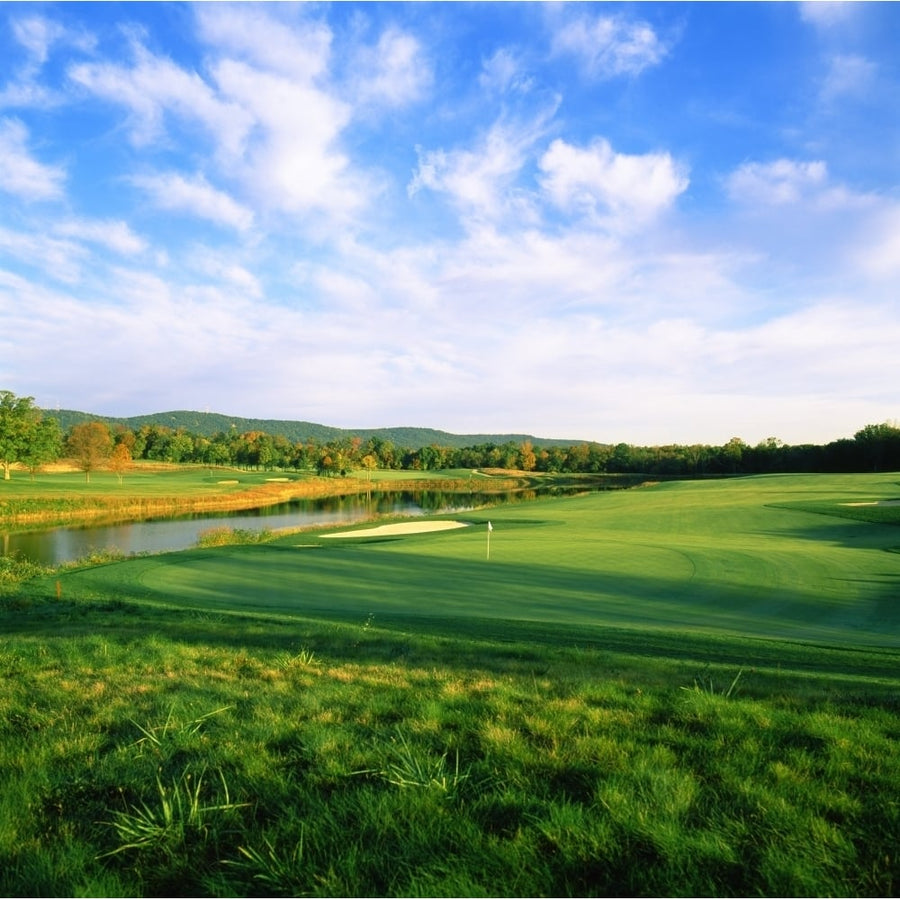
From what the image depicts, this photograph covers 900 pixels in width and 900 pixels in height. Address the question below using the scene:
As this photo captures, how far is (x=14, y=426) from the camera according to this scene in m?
54.3

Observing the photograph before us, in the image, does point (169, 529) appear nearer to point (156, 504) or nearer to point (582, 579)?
point (156, 504)

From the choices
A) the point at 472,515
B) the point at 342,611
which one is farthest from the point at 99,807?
the point at 472,515

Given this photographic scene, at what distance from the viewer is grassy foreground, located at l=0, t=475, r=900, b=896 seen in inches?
97.9

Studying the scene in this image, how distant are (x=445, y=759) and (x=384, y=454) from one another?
132 m

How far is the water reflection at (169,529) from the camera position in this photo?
28.9m

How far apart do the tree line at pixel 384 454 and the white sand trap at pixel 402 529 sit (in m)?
43.3

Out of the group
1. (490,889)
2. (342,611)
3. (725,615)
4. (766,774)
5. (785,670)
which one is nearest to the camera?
(490,889)

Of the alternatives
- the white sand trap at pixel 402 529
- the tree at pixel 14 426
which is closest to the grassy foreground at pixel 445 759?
the white sand trap at pixel 402 529

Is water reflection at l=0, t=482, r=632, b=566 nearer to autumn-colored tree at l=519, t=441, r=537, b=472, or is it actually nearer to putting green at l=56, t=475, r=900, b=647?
putting green at l=56, t=475, r=900, b=647

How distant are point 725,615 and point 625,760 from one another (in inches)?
345

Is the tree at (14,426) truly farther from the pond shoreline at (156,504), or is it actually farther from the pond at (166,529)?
the pond at (166,529)

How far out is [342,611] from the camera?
11.9m

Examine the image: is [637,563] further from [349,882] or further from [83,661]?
[349,882]

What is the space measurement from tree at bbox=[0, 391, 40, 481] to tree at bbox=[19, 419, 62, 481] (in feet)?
0.88
